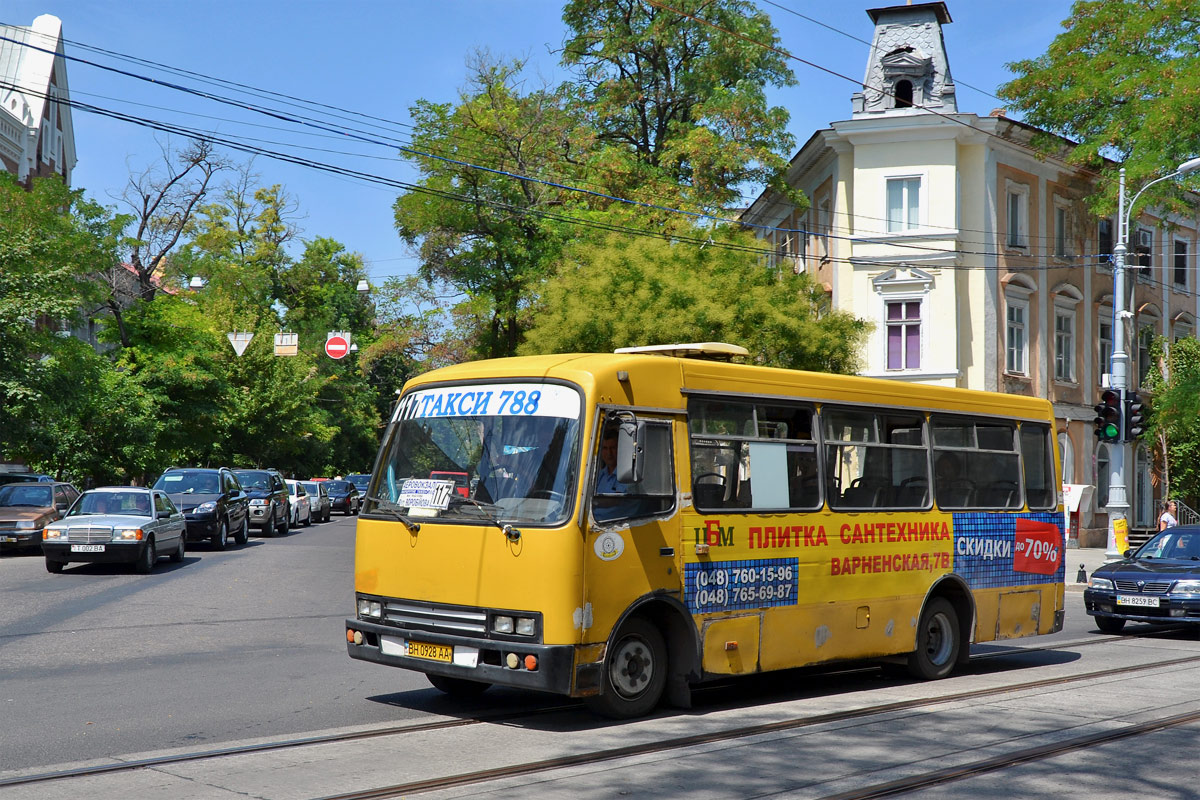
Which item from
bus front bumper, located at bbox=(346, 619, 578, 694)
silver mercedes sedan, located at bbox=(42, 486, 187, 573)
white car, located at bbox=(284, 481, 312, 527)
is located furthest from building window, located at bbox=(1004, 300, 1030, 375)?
bus front bumper, located at bbox=(346, 619, 578, 694)

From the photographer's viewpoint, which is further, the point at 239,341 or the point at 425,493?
the point at 239,341

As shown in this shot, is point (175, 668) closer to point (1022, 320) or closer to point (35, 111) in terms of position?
point (1022, 320)

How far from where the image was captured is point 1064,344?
40.7 m

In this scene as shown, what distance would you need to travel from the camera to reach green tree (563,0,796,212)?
3697cm


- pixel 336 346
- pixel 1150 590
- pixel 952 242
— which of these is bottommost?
pixel 1150 590

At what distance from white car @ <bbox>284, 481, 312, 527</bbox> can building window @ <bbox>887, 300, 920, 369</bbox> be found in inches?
799

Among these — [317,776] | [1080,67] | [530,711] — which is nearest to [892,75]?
[1080,67]

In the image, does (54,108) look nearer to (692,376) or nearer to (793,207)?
(793,207)

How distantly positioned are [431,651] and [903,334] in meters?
29.8

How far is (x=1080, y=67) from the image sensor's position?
113 feet

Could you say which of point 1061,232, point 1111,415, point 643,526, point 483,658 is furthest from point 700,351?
point 1061,232

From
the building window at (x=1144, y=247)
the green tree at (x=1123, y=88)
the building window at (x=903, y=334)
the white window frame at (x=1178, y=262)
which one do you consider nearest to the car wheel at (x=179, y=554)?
the building window at (x=903, y=334)

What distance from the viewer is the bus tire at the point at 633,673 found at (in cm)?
882

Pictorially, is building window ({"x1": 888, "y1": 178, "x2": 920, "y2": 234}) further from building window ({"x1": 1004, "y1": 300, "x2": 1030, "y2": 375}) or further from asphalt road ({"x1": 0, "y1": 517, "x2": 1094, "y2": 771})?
asphalt road ({"x1": 0, "y1": 517, "x2": 1094, "y2": 771})
